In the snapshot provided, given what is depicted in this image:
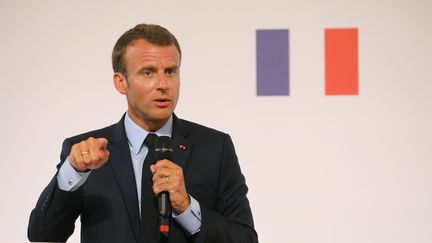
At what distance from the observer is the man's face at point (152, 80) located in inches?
81.4

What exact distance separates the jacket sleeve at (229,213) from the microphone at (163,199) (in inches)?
6.6

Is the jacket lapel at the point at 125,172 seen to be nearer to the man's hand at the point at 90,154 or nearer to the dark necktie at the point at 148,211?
the dark necktie at the point at 148,211

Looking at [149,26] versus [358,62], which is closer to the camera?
[149,26]

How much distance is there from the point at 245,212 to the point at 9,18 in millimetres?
2314

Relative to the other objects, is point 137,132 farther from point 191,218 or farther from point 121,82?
point 191,218

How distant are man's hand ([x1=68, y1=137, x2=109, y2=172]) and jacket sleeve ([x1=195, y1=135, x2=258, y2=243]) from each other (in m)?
0.33

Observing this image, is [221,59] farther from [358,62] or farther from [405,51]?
[405,51]

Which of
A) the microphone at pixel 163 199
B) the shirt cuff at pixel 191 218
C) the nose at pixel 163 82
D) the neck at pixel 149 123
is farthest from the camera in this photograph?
the neck at pixel 149 123

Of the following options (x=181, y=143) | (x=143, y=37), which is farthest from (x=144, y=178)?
(x=143, y=37)

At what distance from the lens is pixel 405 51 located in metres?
3.69

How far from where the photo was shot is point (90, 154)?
179cm

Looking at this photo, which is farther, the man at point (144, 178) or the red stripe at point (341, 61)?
the red stripe at point (341, 61)

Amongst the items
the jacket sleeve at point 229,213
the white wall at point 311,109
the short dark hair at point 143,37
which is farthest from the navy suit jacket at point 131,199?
the white wall at point 311,109

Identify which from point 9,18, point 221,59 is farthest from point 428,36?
point 9,18
